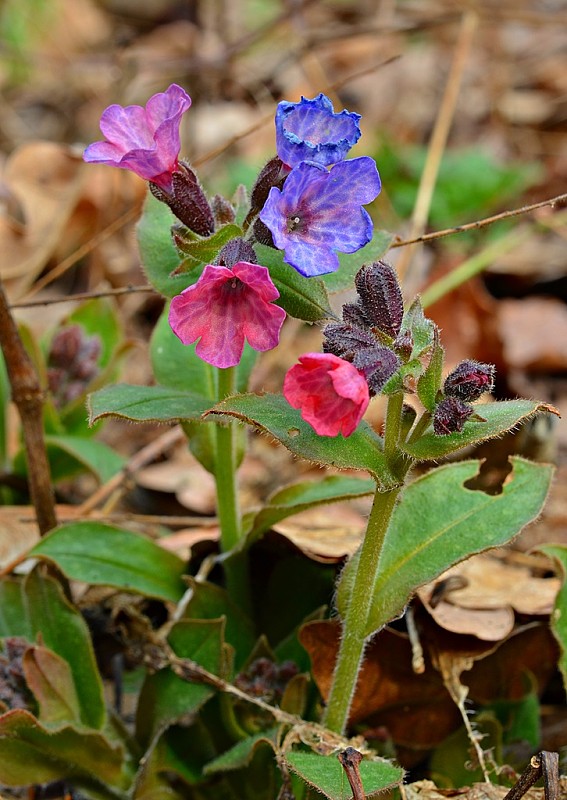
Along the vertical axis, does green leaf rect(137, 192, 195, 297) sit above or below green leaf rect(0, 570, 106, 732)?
above

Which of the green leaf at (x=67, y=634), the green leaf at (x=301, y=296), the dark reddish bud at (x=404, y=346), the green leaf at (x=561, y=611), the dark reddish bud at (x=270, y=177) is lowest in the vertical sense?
the green leaf at (x=67, y=634)

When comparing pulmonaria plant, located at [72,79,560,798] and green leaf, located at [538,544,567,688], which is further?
green leaf, located at [538,544,567,688]

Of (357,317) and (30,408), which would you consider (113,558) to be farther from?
(357,317)

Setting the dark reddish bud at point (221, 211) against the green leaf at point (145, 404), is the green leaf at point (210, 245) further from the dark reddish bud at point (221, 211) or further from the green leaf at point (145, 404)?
the green leaf at point (145, 404)

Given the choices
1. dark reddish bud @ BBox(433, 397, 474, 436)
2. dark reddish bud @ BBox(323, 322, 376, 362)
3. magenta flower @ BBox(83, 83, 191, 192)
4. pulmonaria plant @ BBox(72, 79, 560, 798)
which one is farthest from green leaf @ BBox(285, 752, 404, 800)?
magenta flower @ BBox(83, 83, 191, 192)

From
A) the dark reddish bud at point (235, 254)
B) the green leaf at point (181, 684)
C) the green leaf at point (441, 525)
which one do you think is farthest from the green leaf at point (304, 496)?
the dark reddish bud at point (235, 254)

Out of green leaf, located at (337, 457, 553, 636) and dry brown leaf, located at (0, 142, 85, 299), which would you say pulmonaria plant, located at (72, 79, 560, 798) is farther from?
dry brown leaf, located at (0, 142, 85, 299)

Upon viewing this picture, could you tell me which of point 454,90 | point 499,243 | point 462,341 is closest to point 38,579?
point 462,341
